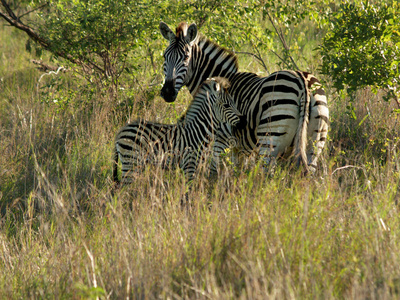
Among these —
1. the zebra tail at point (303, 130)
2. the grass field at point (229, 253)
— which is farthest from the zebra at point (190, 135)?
the grass field at point (229, 253)

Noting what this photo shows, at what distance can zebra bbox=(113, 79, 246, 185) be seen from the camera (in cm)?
543

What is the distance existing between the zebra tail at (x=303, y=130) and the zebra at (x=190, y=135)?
799 mm

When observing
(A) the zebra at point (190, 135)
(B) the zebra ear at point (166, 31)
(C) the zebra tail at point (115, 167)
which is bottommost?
(C) the zebra tail at point (115, 167)

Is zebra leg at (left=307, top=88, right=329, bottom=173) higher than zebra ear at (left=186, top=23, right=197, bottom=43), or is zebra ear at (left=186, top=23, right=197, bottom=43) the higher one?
zebra ear at (left=186, top=23, right=197, bottom=43)

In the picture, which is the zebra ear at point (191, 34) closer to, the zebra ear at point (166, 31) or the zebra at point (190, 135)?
the zebra ear at point (166, 31)

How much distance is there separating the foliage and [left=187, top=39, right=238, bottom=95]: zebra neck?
1.25 m

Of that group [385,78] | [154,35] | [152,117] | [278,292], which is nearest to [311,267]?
[278,292]

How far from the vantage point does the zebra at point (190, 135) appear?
17.8 feet

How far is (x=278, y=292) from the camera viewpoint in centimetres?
260

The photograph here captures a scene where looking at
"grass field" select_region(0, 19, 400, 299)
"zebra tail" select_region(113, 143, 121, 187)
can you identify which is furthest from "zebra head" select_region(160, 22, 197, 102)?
"grass field" select_region(0, 19, 400, 299)

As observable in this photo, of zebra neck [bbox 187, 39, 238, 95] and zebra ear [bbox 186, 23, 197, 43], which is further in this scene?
zebra neck [bbox 187, 39, 238, 95]

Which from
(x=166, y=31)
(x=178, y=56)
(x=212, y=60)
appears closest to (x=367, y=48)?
(x=212, y=60)

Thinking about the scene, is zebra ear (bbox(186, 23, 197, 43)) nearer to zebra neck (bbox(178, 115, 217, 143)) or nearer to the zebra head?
the zebra head

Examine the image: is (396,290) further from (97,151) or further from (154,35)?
(154,35)
